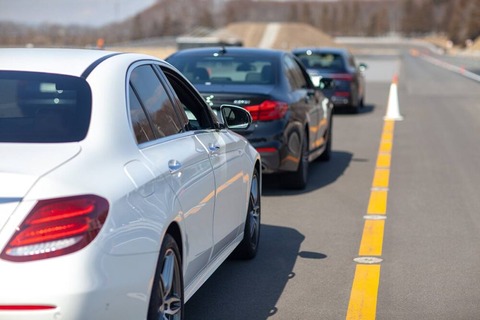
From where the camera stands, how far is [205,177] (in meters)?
5.81

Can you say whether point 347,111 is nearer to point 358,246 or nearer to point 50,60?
point 358,246

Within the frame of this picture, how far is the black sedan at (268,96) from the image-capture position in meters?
10.7

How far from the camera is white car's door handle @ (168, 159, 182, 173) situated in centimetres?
513

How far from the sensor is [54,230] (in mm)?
4051

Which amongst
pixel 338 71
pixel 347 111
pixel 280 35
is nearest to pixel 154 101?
pixel 338 71

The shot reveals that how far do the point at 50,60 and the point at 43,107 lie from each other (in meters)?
0.36

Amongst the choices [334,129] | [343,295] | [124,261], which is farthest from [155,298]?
[334,129]

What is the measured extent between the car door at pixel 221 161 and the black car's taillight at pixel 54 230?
1.95 metres

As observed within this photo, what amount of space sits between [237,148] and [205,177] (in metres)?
1.22

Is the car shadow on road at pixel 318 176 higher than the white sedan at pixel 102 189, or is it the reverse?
the white sedan at pixel 102 189

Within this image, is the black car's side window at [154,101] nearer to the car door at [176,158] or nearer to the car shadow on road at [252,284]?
the car door at [176,158]

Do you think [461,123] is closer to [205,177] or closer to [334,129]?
[334,129]

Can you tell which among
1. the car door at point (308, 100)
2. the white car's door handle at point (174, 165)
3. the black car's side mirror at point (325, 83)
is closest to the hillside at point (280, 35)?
the black car's side mirror at point (325, 83)

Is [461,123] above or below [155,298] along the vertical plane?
below
